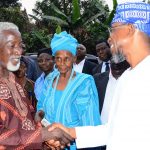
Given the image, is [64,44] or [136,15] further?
[64,44]

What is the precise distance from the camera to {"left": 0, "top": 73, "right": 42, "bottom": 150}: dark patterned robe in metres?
2.72

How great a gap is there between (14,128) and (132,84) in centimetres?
104

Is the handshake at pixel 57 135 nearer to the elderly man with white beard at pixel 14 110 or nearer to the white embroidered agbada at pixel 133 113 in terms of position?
the elderly man with white beard at pixel 14 110

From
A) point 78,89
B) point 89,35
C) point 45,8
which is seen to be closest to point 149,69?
point 78,89

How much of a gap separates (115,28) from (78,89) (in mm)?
1693

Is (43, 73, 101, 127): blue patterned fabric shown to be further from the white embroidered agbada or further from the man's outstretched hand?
the white embroidered agbada

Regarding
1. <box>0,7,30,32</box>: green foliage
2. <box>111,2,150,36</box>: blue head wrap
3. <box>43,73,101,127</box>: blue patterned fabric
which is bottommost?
<box>43,73,101,127</box>: blue patterned fabric

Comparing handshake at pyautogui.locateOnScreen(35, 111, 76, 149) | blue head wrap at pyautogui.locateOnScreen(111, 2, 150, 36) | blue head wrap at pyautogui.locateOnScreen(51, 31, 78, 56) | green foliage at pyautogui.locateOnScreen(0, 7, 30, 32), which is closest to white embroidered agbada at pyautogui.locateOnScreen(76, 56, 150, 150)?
blue head wrap at pyautogui.locateOnScreen(111, 2, 150, 36)

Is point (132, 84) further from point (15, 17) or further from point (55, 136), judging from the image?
point (15, 17)

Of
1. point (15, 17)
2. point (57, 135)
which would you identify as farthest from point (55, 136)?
point (15, 17)

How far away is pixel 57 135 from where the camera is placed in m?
3.14

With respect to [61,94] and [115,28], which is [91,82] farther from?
[115,28]

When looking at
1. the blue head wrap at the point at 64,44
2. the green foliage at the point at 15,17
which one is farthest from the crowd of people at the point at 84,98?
the green foliage at the point at 15,17

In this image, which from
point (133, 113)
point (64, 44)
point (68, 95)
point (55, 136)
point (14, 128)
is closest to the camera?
point (133, 113)
